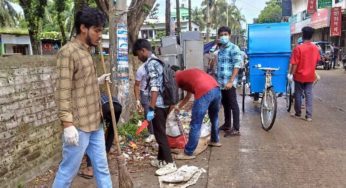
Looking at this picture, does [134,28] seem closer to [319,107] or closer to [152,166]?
[152,166]

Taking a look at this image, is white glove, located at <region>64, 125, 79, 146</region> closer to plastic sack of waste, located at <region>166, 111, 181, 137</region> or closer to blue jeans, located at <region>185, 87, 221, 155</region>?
blue jeans, located at <region>185, 87, 221, 155</region>

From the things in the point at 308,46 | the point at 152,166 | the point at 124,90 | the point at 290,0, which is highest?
the point at 290,0

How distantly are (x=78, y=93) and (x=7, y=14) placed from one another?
34.0 m

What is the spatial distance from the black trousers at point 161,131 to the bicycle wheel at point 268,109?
8.53 ft

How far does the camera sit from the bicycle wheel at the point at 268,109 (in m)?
7.02

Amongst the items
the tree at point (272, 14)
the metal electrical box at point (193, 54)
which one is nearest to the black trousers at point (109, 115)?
the metal electrical box at point (193, 54)

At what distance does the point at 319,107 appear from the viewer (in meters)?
9.82

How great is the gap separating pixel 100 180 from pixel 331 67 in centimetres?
2384

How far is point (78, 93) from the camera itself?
3404 mm

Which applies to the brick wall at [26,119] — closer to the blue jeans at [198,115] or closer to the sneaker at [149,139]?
the sneaker at [149,139]

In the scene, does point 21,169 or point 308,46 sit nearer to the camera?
point 21,169

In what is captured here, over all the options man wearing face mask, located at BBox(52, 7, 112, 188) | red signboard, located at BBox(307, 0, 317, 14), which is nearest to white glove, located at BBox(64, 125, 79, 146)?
man wearing face mask, located at BBox(52, 7, 112, 188)

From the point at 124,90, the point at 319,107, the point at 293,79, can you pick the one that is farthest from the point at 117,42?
the point at 319,107

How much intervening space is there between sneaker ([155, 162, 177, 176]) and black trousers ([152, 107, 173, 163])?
0.26ft
